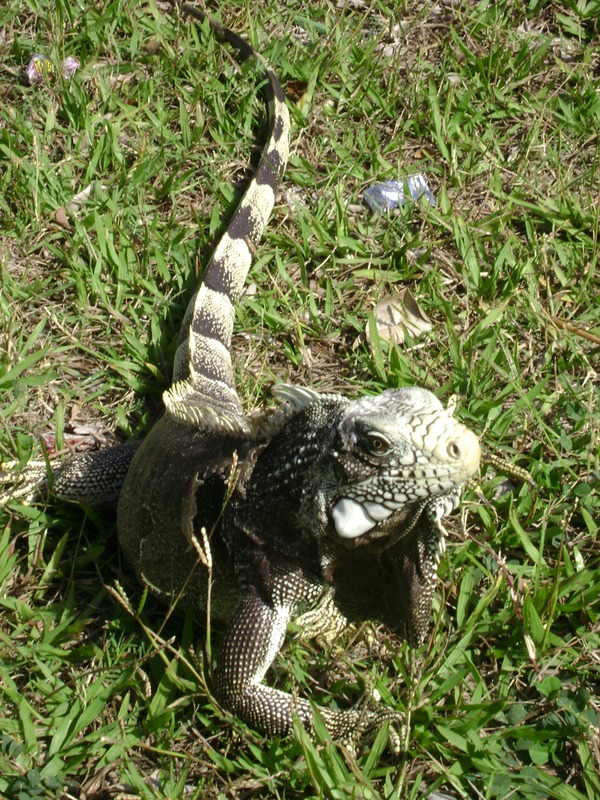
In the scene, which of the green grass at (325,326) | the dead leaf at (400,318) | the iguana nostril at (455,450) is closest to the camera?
the iguana nostril at (455,450)

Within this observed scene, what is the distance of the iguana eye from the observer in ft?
8.65

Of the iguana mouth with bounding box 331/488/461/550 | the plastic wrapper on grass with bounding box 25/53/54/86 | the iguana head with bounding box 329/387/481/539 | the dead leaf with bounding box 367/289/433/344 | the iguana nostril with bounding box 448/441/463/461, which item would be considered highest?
the iguana nostril with bounding box 448/441/463/461

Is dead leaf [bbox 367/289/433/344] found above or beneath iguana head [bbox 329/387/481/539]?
beneath

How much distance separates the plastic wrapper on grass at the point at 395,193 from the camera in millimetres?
4863

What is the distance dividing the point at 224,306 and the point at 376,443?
1793 mm

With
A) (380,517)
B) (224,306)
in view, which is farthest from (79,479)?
(380,517)

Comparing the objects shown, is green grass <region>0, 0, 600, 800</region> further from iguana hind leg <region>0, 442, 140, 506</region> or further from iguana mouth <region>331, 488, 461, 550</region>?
iguana mouth <region>331, 488, 461, 550</region>

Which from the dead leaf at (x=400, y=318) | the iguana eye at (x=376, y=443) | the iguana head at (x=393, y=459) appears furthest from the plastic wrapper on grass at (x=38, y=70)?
the iguana eye at (x=376, y=443)

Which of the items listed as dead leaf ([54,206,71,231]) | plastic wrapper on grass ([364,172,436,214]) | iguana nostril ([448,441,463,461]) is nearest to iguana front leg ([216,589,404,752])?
iguana nostril ([448,441,463,461])

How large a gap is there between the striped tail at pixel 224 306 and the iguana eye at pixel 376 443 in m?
0.58

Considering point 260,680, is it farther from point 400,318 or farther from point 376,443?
point 400,318

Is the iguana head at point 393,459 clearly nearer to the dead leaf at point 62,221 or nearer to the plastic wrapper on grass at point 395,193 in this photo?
the plastic wrapper on grass at point 395,193

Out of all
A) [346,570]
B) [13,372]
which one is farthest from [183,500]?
[13,372]

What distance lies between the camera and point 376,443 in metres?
2.65
